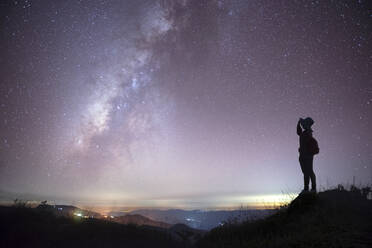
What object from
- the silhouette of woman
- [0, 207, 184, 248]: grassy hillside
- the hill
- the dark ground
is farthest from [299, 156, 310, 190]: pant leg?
the hill

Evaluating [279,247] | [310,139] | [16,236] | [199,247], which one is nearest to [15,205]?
[16,236]

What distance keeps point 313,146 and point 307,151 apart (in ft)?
1.03

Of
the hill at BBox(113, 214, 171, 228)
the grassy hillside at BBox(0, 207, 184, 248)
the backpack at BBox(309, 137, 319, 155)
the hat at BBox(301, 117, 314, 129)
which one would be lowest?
the hill at BBox(113, 214, 171, 228)

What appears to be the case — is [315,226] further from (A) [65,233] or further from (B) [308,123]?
(A) [65,233]

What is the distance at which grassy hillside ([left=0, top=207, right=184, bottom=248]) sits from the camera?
9.46m

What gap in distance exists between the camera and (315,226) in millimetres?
6871

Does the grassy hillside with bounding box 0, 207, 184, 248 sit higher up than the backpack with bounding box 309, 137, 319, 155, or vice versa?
the backpack with bounding box 309, 137, 319, 155

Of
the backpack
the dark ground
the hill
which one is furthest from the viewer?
the hill

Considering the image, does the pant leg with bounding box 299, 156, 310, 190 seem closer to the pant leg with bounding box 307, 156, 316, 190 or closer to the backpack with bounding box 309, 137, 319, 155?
the pant leg with bounding box 307, 156, 316, 190

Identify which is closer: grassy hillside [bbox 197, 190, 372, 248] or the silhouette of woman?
grassy hillside [bbox 197, 190, 372, 248]

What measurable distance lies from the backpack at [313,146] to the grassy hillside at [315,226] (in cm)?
174

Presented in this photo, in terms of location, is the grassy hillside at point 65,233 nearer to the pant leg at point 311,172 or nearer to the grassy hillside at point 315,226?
the grassy hillside at point 315,226

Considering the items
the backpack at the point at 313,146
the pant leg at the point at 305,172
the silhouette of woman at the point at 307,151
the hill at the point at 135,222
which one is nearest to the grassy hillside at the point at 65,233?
the hill at the point at 135,222

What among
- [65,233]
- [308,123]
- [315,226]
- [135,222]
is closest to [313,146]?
[308,123]
